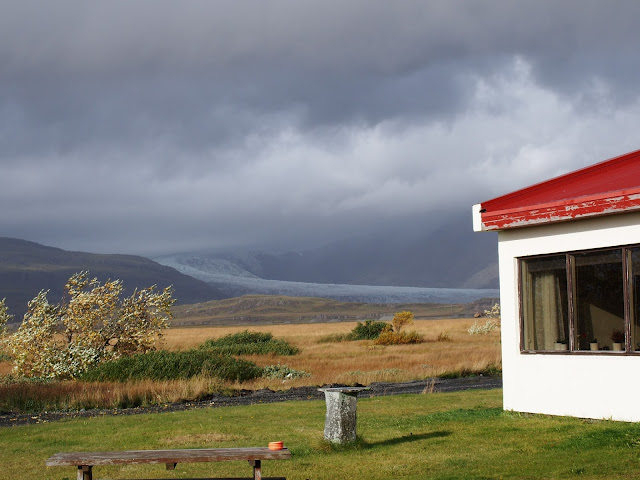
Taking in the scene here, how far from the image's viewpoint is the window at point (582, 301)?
501 inches

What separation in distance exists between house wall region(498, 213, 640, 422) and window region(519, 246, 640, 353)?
16cm

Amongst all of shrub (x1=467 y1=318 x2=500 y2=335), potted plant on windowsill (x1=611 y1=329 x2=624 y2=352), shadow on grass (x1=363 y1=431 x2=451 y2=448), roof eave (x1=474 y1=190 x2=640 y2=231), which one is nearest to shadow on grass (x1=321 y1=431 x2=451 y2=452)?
shadow on grass (x1=363 y1=431 x2=451 y2=448)

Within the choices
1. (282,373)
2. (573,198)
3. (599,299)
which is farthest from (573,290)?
(282,373)

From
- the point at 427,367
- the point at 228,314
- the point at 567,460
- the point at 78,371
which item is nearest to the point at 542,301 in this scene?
the point at 567,460

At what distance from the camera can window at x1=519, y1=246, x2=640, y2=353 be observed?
12.7m

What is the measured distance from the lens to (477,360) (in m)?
29.4

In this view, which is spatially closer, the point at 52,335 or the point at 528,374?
the point at 528,374

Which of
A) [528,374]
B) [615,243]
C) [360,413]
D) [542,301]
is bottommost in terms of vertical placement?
[360,413]

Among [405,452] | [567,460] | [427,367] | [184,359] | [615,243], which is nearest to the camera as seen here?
[567,460]

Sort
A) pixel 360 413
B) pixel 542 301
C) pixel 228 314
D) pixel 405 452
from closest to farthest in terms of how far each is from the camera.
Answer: pixel 405 452, pixel 542 301, pixel 360 413, pixel 228 314

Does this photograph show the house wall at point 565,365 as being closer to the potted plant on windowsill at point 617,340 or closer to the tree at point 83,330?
the potted plant on windowsill at point 617,340

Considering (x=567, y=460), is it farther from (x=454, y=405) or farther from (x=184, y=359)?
(x=184, y=359)

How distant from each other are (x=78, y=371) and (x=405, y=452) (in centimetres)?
1804

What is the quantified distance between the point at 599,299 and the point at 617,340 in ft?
2.49
